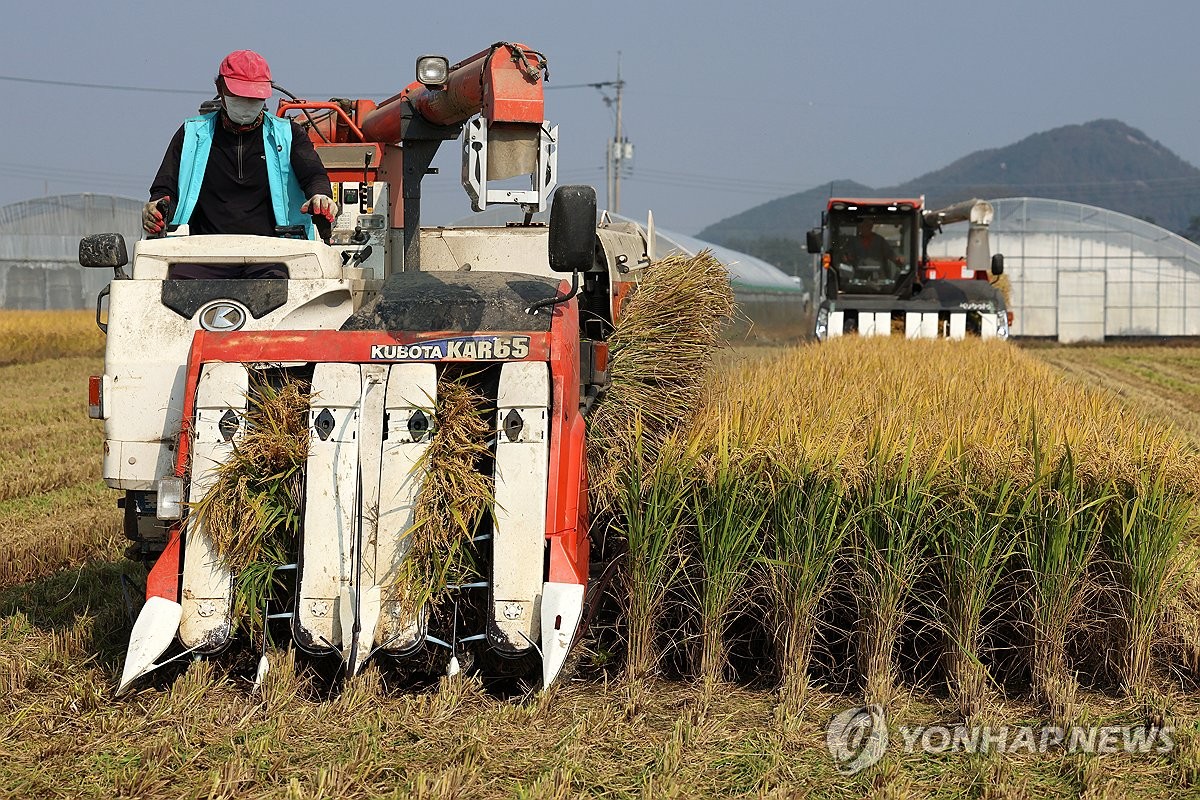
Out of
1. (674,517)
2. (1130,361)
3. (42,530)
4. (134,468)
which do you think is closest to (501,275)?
(674,517)

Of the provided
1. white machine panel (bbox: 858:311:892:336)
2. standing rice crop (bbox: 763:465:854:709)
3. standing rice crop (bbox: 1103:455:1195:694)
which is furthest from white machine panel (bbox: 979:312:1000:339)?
standing rice crop (bbox: 763:465:854:709)

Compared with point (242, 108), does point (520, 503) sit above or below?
below

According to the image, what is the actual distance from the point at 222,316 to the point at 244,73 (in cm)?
110

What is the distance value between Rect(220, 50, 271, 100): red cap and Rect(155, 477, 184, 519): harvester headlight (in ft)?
5.59

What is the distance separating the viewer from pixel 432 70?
598 centimetres

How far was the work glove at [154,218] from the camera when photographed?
202 inches

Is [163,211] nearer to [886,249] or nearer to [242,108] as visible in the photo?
[242,108]

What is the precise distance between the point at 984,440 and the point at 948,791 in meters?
1.73

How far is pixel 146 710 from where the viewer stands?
419 centimetres

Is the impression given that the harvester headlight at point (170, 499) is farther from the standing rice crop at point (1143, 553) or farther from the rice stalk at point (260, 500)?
the standing rice crop at point (1143, 553)

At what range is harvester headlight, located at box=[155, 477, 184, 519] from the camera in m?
4.48

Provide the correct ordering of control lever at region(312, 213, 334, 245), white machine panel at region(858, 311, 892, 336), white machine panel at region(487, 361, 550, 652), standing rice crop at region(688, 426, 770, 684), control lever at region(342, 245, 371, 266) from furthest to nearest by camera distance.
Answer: white machine panel at region(858, 311, 892, 336) → control lever at region(342, 245, 371, 266) → control lever at region(312, 213, 334, 245) → standing rice crop at region(688, 426, 770, 684) → white machine panel at region(487, 361, 550, 652)

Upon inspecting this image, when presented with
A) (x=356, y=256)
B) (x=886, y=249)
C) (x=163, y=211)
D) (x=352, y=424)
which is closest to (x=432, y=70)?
(x=356, y=256)

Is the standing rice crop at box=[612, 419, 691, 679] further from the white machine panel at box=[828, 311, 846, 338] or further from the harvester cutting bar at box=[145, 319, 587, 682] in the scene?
the white machine panel at box=[828, 311, 846, 338]
